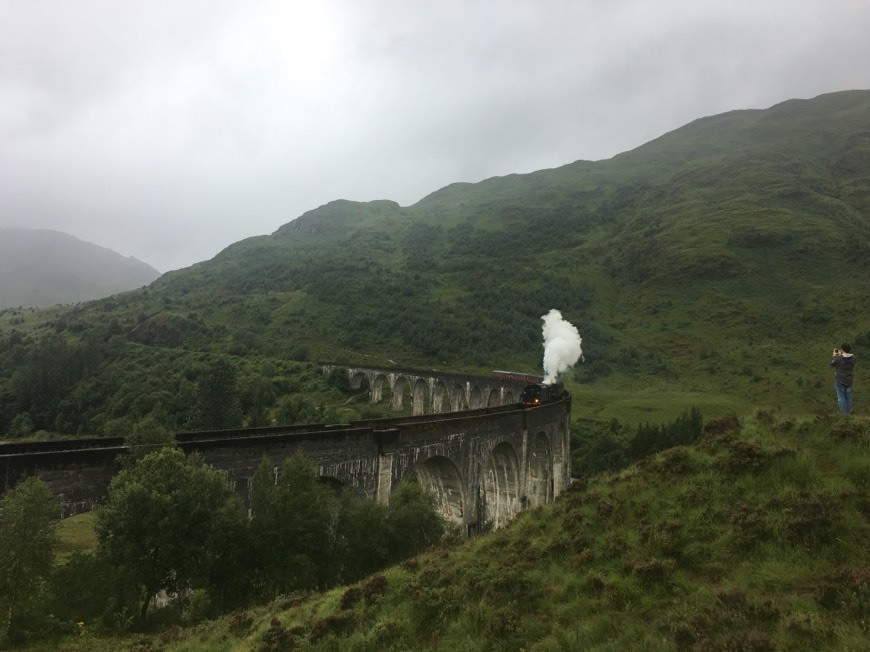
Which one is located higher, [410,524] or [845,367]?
[845,367]

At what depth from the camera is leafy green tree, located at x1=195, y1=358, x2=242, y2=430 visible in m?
57.5

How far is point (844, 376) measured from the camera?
12.2 m

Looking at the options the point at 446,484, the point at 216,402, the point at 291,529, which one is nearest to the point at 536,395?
the point at 446,484

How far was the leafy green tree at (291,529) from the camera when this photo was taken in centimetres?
1461

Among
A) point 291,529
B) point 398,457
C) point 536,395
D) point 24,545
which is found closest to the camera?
point 24,545

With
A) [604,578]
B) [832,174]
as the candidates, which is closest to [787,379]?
[604,578]

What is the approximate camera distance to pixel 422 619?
9391mm

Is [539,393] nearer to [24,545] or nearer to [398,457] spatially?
[398,457]

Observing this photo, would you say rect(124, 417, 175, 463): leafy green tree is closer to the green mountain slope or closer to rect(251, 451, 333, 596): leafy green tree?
rect(251, 451, 333, 596): leafy green tree

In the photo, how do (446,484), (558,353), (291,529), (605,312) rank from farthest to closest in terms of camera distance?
(605,312)
(558,353)
(446,484)
(291,529)

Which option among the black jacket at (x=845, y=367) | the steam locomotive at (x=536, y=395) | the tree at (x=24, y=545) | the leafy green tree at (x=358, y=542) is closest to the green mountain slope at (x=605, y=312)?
the steam locomotive at (x=536, y=395)

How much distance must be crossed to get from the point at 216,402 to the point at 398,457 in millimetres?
42363

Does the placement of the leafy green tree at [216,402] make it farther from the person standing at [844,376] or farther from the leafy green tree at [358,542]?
the person standing at [844,376]

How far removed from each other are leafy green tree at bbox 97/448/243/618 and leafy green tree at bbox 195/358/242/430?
4652 centimetres
